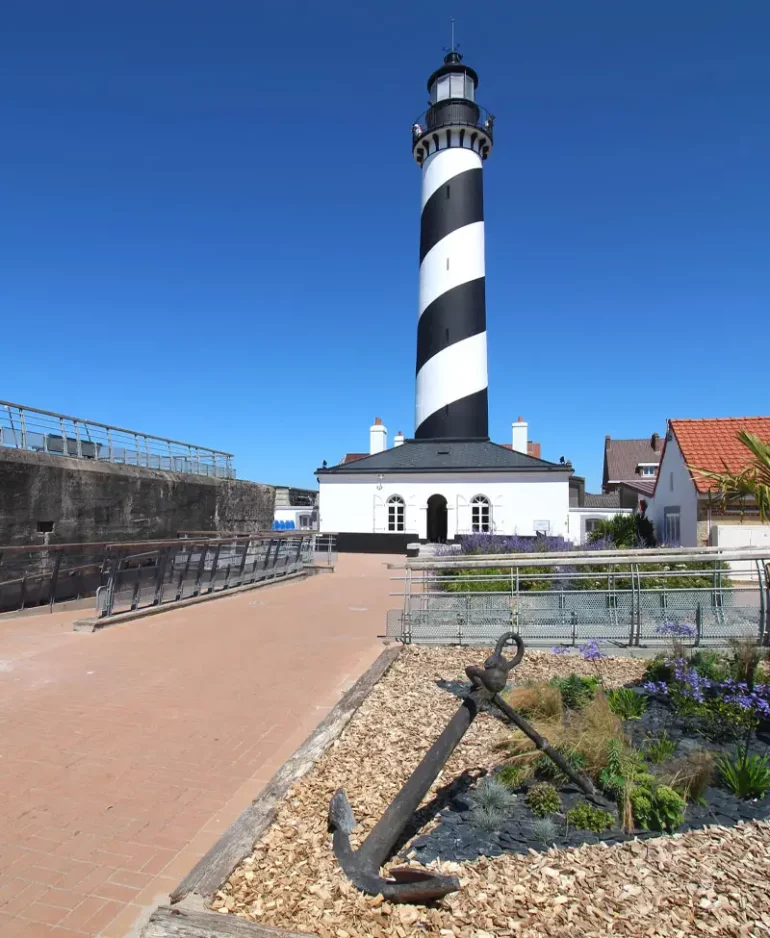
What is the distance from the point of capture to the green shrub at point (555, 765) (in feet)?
13.4

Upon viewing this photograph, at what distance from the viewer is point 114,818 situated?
391cm

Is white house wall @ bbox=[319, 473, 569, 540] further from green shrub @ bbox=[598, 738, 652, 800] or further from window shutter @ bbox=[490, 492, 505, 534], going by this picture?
green shrub @ bbox=[598, 738, 652, 800]

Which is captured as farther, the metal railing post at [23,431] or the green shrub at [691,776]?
the metal railing post at [23,431]

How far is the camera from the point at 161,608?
11.3 metres

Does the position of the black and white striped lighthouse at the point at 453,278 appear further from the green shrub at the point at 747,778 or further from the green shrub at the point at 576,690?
the green shrub at the point at 747,778

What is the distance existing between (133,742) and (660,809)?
390 centimetres

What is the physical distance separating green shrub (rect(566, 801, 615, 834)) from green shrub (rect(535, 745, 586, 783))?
0.44m

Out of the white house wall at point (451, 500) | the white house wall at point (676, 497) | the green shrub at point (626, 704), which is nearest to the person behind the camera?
the green shrub at point (626, 704)

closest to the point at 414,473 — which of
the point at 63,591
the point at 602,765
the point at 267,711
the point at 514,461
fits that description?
the point at 514,461

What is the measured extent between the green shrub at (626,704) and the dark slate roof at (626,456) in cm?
4855

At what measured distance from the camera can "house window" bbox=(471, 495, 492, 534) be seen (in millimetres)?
27391

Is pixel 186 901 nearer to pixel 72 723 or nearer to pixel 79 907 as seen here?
pixel 79 907

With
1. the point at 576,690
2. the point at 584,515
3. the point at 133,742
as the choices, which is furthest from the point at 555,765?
the point at 584,515

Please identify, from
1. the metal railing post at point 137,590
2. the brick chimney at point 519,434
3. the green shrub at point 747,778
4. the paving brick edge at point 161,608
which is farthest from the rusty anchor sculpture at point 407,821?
the brick chimney at point 519,434
